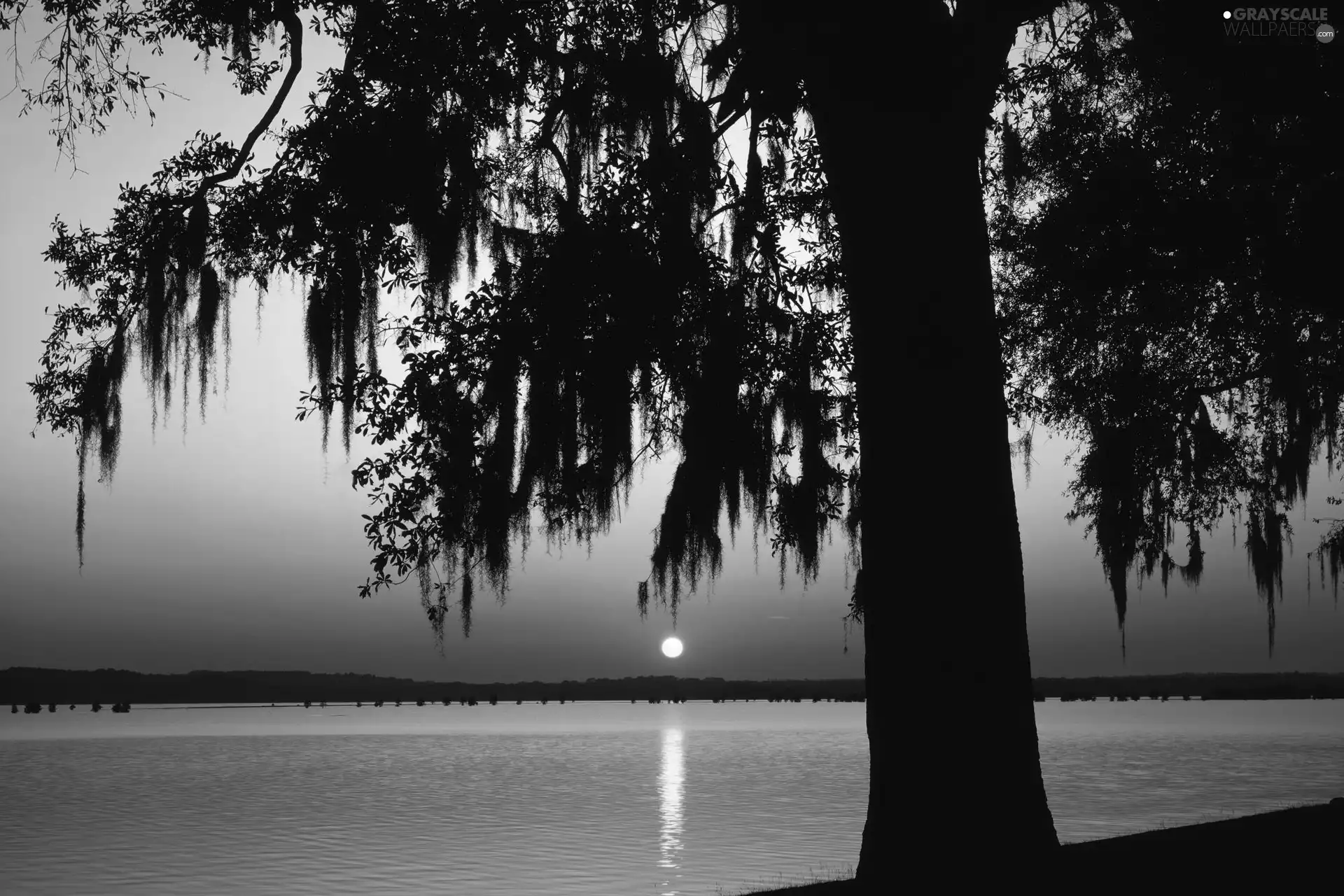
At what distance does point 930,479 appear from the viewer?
4.76 metres

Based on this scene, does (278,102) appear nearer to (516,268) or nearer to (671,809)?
(516,268)

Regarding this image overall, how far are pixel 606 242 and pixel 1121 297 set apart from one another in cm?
475

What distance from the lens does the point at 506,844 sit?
804 inches

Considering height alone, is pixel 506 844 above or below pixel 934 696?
below

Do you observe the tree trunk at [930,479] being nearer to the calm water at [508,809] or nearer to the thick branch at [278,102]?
the thick branch at [278,102]

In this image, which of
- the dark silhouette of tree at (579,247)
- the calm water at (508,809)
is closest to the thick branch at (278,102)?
the dark silhouette of tree at (579,247)

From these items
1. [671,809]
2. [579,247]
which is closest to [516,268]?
[579,247]

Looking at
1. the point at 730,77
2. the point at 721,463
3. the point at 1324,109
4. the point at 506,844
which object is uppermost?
the point at 730,77

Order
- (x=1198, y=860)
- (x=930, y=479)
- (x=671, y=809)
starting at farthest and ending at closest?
(x=671, y=809), (x=1198, y=860), (x=930, y=479)

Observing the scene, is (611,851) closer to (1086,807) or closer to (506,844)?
(506,844)

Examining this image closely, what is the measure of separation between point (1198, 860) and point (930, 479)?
2708 mm

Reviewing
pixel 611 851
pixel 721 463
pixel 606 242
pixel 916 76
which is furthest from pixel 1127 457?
pixel 611 851

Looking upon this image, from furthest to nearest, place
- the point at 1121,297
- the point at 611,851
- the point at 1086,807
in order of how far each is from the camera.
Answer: the point at 1086,807 < the point at 611,851 < the point at 1121,297

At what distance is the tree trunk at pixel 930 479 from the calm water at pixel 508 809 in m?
8.34
